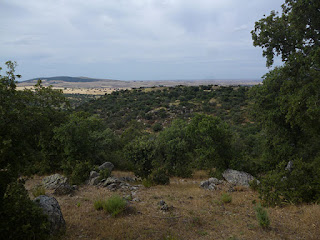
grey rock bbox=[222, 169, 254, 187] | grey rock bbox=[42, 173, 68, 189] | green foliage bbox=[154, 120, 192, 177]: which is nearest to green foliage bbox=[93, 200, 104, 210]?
grey rock bbox=[42, 173, 68, 189]

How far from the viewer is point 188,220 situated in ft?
25.0

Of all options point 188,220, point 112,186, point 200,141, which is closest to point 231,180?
point 200,141

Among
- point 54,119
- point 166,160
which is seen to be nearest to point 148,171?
point 166,160

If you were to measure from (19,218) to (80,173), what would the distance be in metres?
7.57

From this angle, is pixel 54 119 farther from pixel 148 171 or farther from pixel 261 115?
pixel 261 115

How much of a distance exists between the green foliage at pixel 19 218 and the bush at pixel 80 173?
22.0 feet

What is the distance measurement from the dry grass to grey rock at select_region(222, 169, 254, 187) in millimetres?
2322

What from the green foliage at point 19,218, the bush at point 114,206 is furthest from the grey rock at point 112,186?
the green foliage at point 19,218

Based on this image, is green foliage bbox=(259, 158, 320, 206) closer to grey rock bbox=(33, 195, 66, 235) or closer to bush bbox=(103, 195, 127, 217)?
bush bbox=(103, 195, 127, 217)

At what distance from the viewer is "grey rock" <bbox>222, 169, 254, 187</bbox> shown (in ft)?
41.7

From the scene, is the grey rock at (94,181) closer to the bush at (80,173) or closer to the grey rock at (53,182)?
the bush at (80,173)

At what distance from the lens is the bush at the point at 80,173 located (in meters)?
12.4

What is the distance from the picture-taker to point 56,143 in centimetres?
1479

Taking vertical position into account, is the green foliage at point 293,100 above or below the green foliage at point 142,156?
above
